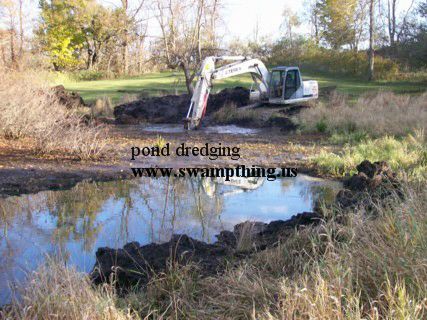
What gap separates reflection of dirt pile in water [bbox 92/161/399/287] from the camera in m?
6.05

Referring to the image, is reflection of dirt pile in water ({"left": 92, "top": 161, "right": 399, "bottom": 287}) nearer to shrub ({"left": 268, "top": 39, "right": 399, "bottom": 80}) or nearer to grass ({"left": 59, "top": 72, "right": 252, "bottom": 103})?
grass ({"left": 59, "top": 72, "right": 252, "bottom": 103})

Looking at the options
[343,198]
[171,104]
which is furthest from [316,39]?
[343,198]

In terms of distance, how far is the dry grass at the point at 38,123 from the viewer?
45.0ft

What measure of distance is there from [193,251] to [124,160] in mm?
8018

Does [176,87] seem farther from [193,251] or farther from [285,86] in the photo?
[193,251]

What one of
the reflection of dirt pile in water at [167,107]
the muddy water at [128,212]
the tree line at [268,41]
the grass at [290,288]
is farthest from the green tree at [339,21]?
the grass at [290,288]

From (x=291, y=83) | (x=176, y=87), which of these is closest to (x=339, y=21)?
(x=176, y=87)

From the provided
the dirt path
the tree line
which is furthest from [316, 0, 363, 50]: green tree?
the dirt path

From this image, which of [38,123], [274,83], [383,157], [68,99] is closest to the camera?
[383,157]

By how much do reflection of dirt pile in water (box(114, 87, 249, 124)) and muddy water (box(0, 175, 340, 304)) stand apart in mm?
14686

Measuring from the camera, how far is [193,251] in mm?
6367

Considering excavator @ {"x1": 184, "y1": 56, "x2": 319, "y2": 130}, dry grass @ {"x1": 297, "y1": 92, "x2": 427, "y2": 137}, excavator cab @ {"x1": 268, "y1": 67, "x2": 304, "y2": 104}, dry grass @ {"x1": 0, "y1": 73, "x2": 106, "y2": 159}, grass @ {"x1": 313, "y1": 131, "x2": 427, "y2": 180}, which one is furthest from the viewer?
excavator cab @ {"x1": 268, "y1": 67, "x2": 304, "y2": 104}

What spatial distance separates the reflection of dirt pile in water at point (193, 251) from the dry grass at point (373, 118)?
9.47 m

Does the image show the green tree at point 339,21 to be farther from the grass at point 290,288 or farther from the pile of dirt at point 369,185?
the grass at point 290,288
